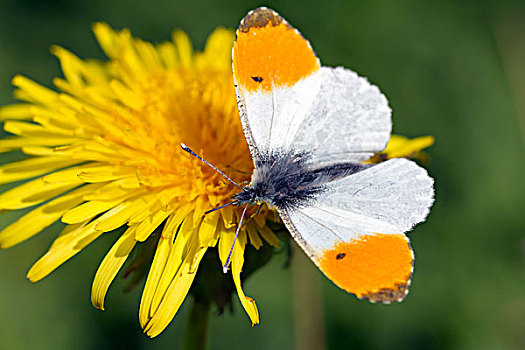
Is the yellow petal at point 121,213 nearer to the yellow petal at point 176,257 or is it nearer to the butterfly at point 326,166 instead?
the yellow petal at point 176,257

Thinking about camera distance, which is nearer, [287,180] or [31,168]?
[287,180]

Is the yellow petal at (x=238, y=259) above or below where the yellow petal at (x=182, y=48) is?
below

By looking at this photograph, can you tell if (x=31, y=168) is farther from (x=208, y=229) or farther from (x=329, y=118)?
(x=329, y=118)

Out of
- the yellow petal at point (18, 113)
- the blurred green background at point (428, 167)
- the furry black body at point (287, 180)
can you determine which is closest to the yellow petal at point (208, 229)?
the furry black body at point (287, 180)

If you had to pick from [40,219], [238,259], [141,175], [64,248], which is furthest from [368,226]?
[40,219]

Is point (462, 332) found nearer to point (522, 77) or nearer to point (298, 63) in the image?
point (522, 77)

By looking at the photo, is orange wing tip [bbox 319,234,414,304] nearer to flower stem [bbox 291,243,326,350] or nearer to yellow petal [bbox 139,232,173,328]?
yellow petal [bbox 139,232,173,328]

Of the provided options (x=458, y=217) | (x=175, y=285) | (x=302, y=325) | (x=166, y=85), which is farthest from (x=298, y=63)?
(x=458, y=217)
